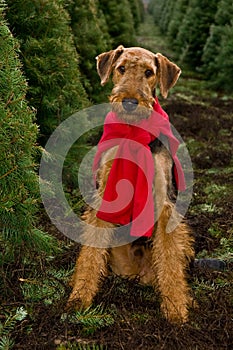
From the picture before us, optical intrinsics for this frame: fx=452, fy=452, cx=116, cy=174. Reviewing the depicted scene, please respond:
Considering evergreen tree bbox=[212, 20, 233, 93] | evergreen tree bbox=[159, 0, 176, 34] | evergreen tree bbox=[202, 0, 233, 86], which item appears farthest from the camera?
evergreen tree bbox=[159, 0, 176, 34]

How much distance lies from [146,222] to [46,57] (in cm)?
245

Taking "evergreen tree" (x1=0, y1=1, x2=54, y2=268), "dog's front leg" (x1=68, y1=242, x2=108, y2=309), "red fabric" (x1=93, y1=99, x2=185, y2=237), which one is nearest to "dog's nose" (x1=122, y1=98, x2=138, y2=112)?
"red fabric" (x1=93, y1=99, x2=185, y2=237)

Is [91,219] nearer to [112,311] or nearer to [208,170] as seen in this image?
[112,311]

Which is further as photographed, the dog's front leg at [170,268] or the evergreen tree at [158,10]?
the evergreen tree at [158,10]

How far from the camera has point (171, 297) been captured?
324 centimetres

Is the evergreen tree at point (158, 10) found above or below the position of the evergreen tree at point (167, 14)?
below

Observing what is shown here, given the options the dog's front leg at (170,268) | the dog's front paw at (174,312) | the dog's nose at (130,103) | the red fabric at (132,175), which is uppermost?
the dog's nose at (130,103)

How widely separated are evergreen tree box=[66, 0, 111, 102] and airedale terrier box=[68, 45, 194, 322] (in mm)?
3819

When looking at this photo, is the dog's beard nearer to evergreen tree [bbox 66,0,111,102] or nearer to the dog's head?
the dog's head

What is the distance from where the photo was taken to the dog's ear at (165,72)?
361 cm

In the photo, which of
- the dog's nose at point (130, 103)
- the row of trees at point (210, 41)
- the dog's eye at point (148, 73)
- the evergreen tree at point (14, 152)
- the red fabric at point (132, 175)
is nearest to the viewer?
the evergreen tree at point (14, 152)

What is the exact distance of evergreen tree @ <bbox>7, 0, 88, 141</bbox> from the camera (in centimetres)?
463

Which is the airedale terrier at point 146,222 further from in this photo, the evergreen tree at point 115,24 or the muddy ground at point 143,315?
the evergreen tree at point 115,24

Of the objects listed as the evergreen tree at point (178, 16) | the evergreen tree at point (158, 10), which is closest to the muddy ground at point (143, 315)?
the evergreen tree at point (178, 16)
